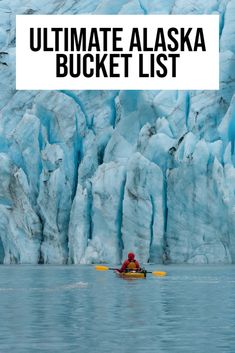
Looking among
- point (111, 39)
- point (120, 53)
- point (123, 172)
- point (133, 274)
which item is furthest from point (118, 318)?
point (111, 39)

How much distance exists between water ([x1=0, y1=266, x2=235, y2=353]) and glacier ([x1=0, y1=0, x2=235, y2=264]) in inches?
507

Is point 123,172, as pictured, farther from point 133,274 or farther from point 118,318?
point 118,318

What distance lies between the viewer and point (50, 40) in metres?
35.2

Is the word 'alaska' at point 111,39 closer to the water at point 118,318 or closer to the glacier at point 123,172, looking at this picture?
the glacier at point 123,172

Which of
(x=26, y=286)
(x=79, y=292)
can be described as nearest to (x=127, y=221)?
(x=26, y=286)

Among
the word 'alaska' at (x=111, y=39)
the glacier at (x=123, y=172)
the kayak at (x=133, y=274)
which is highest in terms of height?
the word 'alaska' at (x=111, y=39)

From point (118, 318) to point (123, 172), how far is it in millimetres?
24952

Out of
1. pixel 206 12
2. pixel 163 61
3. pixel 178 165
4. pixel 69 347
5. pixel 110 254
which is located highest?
pixel 206 12

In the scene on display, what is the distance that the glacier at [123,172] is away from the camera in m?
37.6

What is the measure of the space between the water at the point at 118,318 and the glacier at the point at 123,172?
12.9 metres

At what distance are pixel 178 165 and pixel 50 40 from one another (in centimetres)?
784

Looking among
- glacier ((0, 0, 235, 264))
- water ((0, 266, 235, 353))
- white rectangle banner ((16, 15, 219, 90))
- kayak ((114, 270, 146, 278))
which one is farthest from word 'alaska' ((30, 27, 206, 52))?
water ((0, 266, 235, 353))

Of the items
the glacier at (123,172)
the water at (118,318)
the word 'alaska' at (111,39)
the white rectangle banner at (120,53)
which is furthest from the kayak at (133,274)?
Answer: the white rectangle banner at (120,53)

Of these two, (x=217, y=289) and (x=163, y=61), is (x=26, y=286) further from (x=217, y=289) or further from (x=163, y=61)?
(x=163, y=61)
